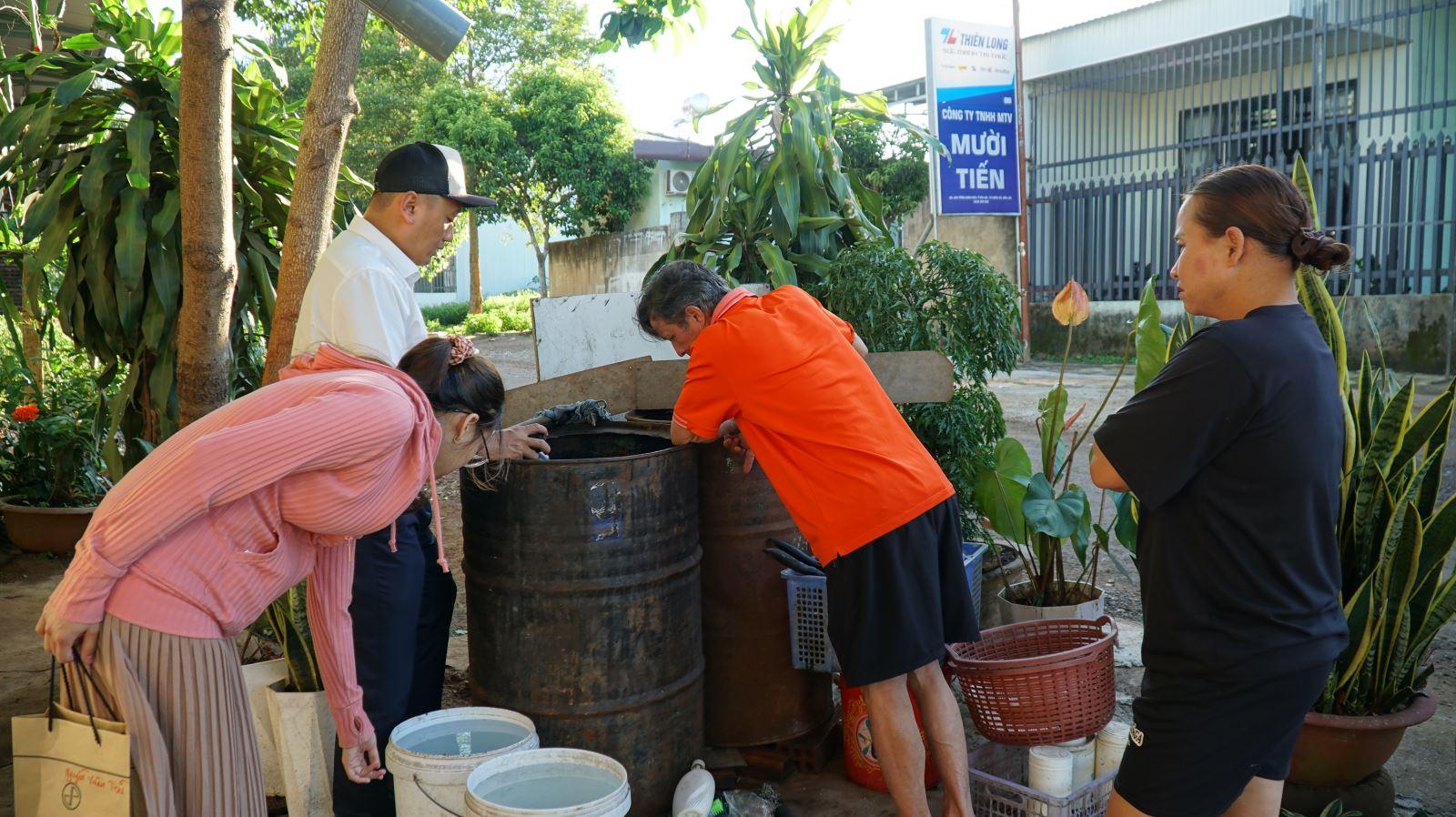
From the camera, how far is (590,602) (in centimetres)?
303

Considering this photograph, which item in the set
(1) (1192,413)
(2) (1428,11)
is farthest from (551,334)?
(2) (1428,11)

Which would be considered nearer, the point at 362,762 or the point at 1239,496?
the point at 1239,496

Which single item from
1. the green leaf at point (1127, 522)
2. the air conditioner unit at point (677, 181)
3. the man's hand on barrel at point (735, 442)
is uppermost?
the air conditioner unit at point (677, 181)

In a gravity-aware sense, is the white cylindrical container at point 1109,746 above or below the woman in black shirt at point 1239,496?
below

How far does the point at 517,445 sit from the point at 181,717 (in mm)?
1112

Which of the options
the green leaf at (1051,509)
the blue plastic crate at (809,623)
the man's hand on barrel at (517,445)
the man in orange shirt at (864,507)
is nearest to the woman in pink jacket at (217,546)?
the man's hand on barrel at (517,445)

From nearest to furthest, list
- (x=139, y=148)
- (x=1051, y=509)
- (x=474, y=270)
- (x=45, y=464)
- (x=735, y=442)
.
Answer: (x=735, y=442)
(x=1051, y=509)
(x=139, y=148)
(x=45, y=464)
(x=474, y=270)

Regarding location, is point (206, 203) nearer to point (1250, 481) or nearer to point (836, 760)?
point (836, 760)

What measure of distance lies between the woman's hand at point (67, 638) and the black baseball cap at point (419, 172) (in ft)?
4.72

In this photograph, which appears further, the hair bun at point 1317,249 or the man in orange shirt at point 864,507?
the man in orange shirt at point 864,507

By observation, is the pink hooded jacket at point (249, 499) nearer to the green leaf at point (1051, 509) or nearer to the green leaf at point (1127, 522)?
the green leaf at point (1051, 509)

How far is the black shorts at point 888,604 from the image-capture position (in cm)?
287

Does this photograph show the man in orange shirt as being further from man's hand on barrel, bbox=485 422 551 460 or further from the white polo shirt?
the white polo shirt

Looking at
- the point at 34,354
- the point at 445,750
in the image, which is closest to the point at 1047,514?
the point at 445,750
